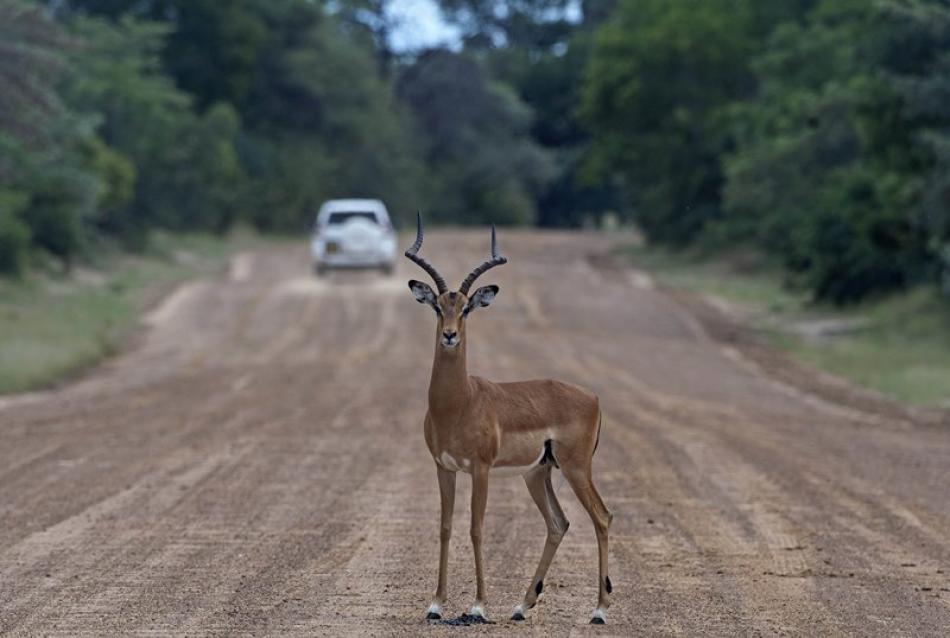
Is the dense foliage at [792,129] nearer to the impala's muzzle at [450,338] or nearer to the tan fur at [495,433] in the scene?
the tan fur at [495,433]

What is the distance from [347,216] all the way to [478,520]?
33.6 metres

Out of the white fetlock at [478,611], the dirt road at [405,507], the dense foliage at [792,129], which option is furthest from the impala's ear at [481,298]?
the dense foliage at [792,129]

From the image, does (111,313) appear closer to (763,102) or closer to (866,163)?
(866,163)

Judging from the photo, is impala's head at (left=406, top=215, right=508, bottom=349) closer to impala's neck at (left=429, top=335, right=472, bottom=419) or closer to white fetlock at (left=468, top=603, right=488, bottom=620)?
impala's neck at (left=429, top=335, right=472, bottom=419)

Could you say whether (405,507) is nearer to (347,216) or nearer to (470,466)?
(470,466)

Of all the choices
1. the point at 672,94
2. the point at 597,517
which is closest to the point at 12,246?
the point at 672,94

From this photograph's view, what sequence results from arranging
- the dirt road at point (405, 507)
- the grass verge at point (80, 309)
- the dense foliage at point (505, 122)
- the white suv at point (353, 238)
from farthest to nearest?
the white suv at point (353, 238) → the dense foliage at point (505, 122) → the grass verge at point (80, 309) → the dirt road at point (405, 507)

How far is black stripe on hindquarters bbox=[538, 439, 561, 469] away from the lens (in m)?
8.76

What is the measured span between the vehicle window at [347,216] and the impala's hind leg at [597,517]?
32.9 meters

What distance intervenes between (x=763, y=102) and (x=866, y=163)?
1467 cm

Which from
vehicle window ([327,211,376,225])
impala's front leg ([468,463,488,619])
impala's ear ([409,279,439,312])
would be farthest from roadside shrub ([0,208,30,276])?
impala's front leg ([468,463,488,619])

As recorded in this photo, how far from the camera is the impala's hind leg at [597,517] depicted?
28.3 ft

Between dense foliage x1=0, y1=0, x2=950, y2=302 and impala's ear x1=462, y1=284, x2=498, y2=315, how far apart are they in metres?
19.4

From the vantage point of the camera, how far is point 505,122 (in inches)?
3191
